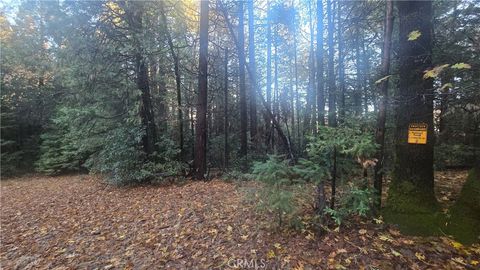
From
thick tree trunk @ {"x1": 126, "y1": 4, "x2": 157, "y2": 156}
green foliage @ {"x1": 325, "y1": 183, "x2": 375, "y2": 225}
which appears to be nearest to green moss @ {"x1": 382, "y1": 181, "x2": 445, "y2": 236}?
green foliage @ {"x1": 325, "y1": 183, "x2": 375, "y2": 225}

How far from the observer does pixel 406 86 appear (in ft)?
13.1

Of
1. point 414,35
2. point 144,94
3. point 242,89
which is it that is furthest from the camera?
point 242,89

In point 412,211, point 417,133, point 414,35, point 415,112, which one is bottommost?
point 412,211

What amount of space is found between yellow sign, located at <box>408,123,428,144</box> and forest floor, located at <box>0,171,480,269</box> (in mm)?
1342

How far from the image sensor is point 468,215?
11.7 feet

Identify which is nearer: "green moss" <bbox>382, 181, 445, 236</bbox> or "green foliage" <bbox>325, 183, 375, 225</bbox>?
"green moss" <bbox>382, 181, 445, 236</bbox>

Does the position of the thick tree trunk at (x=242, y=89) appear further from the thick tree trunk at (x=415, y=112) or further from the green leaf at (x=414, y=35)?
the green leaf at (x=414, y=35)

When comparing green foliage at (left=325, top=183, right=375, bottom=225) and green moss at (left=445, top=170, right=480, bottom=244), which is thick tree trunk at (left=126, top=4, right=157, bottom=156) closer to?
green foliage at (left=325, top=183, right=375, bottom=225)

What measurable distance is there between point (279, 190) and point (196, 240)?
1.67 metres

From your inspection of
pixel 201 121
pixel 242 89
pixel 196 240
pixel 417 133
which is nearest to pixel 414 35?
pixel 417 133

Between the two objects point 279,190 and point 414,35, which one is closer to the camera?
point 414,35

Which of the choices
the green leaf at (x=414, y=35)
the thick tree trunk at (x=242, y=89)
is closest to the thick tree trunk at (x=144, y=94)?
the thick tree trunk at (x=242, y=89)

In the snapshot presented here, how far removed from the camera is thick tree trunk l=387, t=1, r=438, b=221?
3.87m

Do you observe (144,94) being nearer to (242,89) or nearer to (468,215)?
(242,89)
